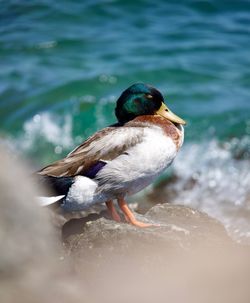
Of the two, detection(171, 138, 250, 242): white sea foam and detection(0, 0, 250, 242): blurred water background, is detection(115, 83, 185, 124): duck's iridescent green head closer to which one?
detection(0, 0, 250, 242): blurred water background

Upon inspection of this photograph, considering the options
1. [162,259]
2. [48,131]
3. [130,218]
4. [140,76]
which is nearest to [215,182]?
[48,131]

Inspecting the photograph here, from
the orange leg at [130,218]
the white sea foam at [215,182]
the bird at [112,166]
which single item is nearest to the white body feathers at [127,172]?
the bird at [112,166]

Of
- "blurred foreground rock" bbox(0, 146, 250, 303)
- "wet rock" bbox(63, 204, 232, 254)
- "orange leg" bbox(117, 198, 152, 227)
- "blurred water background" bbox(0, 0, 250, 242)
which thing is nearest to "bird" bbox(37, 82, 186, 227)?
"orange leg" bbox(117, 198, 152, 227)

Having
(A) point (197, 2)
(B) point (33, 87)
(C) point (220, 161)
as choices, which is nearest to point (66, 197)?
(C) point (220, 161)

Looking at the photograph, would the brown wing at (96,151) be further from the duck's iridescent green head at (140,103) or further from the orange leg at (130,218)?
the orange leg at (130,218)

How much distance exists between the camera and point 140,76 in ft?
45.5

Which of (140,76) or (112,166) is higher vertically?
(112,166)

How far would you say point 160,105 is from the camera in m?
6.06

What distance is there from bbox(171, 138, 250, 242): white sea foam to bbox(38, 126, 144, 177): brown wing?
3.87 m

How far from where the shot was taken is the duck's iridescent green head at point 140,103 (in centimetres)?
597

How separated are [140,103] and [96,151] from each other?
0.66m

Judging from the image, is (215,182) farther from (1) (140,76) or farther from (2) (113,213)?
(2) (113,213)

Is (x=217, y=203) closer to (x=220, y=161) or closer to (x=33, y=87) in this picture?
(x=220, y=161)

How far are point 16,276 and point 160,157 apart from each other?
9.58 feet
